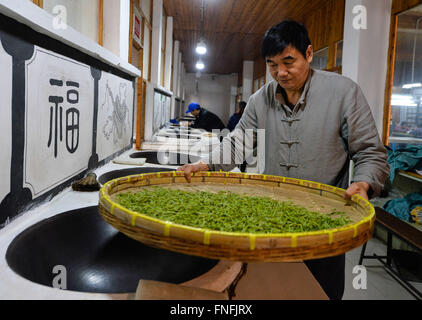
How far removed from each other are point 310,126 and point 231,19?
26.2 feet

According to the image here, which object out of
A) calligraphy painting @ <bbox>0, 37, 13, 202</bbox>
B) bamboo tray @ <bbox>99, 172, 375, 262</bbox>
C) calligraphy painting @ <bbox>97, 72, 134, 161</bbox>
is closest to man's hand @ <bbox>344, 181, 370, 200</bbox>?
bamboo tray @ <bbox>99, 172, 375, 262</bbox>

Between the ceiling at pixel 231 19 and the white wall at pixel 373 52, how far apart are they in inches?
83.9

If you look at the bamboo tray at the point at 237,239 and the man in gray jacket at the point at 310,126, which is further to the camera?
the man in gray jacket at the point at 310,126

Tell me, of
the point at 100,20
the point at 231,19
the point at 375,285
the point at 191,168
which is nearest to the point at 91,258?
the point at 191,168

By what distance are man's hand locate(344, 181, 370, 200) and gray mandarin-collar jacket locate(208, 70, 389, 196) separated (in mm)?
78

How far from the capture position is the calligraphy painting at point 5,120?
1.03 m

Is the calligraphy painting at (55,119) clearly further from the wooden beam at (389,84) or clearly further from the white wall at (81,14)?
the wooden beam at (389,84)

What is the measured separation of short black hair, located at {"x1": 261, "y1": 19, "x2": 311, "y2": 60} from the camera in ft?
4.58

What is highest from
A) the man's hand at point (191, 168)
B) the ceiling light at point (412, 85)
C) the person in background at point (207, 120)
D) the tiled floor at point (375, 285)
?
the ceiling light at point (412, 85)

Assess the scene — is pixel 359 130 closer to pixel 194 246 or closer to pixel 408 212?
pixel 194 246

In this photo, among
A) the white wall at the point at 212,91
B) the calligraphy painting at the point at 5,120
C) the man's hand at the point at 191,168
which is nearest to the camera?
the calligraphy painting at the point at 5,120

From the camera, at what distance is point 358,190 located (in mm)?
1171

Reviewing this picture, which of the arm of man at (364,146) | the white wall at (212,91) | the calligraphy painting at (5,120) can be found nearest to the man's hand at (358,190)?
the arm of man at (364,146)
